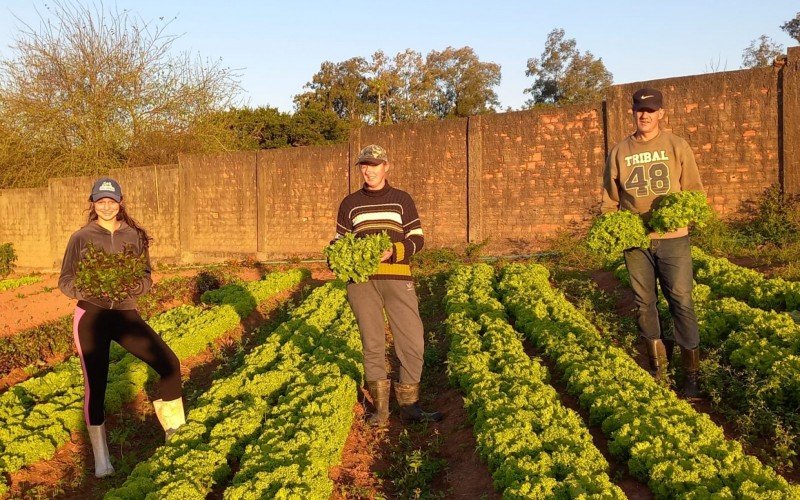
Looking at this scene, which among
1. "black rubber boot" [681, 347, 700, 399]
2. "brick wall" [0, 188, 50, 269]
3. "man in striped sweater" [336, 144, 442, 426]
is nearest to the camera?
"man in striped sweater" [336, 144, 442, 426]

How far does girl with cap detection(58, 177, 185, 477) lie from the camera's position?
4.65 metres

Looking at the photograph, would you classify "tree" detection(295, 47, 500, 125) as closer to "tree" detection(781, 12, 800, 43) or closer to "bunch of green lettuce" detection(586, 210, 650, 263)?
"tree" detection(781, 12, 800, 43)

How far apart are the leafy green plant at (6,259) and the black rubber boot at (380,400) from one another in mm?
21503

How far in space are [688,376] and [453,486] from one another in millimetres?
2318

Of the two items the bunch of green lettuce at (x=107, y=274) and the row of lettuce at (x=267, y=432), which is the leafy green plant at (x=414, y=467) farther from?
the bunch of green lettuce at (x=107, y=274)

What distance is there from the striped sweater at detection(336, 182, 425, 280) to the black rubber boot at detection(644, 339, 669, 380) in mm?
2202

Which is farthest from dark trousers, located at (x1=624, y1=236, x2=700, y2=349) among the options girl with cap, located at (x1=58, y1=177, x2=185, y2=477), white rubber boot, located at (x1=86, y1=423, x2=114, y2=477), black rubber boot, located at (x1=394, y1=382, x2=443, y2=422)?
white rubber boot, located at (x1=86, y1=423, x2=114, y2=477)

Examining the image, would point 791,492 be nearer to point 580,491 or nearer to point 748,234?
point 580,491

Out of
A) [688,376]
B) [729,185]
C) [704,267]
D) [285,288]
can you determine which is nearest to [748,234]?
[729,185]

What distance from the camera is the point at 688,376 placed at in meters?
5.30

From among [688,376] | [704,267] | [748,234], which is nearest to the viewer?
[688,376]

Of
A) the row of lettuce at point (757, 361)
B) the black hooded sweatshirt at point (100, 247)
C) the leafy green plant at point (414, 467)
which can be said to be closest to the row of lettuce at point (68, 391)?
the black hooded sweatshirt at point (100, 247)

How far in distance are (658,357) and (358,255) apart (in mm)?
2768

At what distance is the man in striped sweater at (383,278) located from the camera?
5133mm
